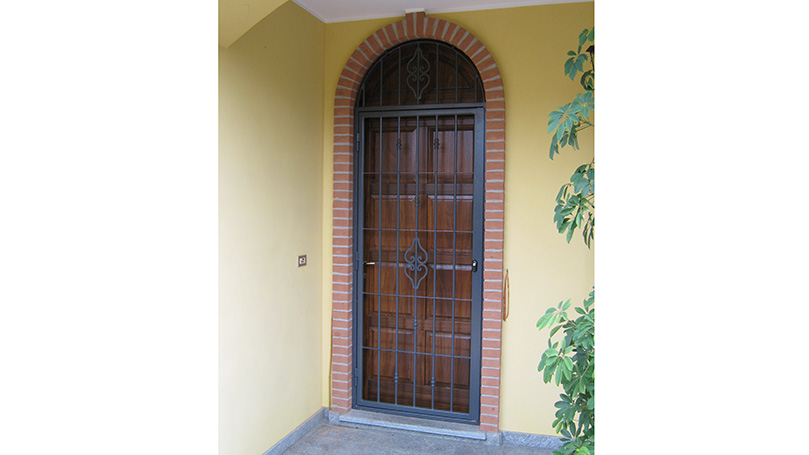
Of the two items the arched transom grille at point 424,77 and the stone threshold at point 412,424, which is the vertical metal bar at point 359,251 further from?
the arched transom grille at point 424,77

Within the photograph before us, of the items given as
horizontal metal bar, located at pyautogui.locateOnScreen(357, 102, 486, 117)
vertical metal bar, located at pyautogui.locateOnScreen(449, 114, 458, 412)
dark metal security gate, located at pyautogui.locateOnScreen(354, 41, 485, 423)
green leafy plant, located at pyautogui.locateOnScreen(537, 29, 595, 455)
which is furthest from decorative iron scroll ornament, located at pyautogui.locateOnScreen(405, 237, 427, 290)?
green leafy plant, located at pyautogui.locateOnScreen(537, 29, 595, 455)

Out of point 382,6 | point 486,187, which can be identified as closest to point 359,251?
point 486,187

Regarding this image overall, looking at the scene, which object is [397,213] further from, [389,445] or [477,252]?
[389,445]

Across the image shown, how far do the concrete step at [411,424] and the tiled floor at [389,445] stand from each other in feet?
0.11

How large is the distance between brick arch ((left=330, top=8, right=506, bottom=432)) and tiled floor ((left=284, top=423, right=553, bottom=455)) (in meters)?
0.18

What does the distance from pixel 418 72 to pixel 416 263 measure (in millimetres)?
1396

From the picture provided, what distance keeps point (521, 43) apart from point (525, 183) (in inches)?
37.8

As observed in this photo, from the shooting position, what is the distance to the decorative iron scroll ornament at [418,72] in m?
3.88

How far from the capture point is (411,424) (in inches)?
153

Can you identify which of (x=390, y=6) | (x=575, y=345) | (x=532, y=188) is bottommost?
(x=575, y=345)

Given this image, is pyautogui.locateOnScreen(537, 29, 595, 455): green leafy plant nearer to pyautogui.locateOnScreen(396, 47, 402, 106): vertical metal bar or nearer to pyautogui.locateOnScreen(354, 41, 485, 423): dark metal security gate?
→ pyautogui.locateOnScreen(354, 41, 485, 423): dark metal security gate

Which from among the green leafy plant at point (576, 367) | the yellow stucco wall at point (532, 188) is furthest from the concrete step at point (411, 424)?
the green leafy plant at point (576, 367)
